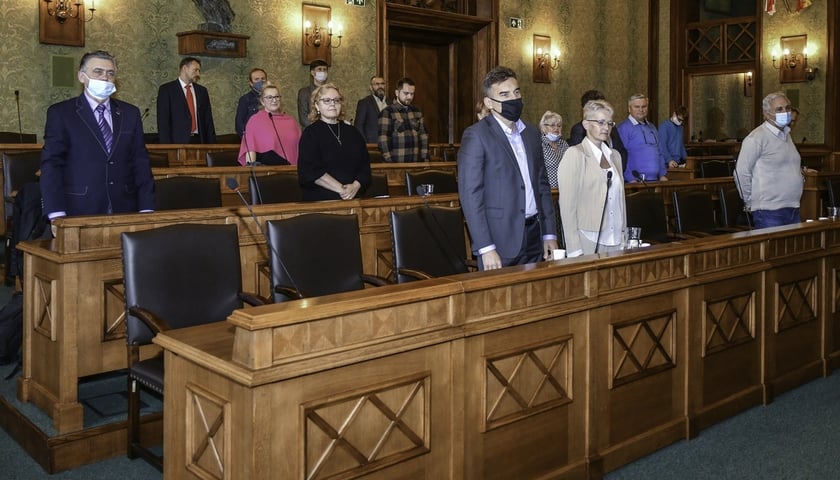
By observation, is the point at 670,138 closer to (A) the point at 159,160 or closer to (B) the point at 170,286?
(A) the point at 159,160

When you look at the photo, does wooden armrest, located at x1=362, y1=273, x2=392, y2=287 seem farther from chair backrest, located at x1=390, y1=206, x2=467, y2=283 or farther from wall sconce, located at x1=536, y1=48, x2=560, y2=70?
wall sconce, located at x1=536, y1=48, x2=560, y2=70

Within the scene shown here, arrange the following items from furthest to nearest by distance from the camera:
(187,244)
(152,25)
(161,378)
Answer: (152,25) → (187,244) → (161,378)

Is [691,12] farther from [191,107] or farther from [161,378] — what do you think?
[161,378]

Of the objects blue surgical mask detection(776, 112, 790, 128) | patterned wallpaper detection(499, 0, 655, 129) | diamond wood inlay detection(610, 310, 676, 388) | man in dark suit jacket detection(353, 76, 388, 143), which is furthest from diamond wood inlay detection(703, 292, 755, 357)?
patterned wallpaper detection(499, 0, 655, 129)

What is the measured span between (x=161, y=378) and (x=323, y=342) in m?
0.93

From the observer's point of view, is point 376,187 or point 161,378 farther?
point 376,187

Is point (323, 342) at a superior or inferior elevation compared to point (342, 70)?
inferior

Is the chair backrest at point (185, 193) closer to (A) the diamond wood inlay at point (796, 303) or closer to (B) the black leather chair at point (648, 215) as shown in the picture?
(B) the black leather chair at point (648, 215)

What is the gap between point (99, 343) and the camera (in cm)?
347

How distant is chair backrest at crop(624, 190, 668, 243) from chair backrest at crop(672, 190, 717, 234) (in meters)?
0.41

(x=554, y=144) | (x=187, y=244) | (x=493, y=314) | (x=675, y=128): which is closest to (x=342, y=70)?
(x=675, y=128)

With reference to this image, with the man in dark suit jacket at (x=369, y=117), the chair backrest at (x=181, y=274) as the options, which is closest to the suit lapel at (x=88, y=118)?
the chair backrest at (x=181, y=274)

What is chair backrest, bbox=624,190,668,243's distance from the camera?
510 cm

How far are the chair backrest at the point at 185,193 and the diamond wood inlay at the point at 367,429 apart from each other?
103 inches
